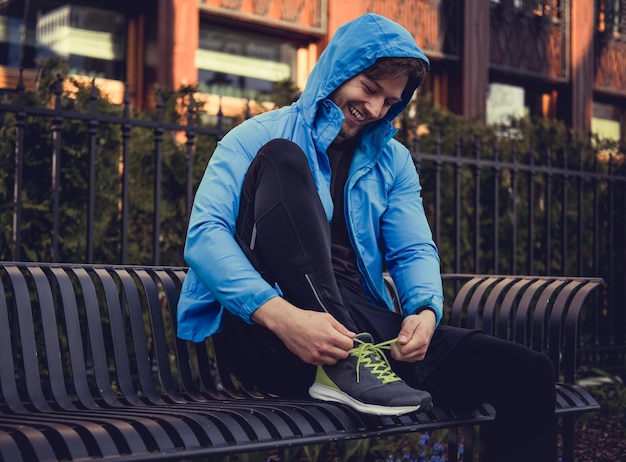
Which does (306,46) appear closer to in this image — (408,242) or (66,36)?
(66,36)

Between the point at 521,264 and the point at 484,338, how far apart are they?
464 cm

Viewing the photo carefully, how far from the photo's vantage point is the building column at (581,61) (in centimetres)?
1430

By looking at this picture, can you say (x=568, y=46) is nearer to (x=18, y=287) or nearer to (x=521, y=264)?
(x=521, y=264)

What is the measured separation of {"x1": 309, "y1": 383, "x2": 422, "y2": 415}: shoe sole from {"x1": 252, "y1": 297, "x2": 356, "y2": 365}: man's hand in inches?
4.4

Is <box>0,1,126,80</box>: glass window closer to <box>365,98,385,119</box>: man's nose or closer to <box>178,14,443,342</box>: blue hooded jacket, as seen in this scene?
<box>178,14,443,342</box>: blue hooded jacket

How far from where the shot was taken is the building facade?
935 cm

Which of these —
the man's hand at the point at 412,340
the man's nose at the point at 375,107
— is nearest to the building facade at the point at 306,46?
the man's nose at the point at 375,107

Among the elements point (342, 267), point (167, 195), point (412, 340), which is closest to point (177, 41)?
point (167, 195)

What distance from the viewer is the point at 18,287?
2666 millimetres

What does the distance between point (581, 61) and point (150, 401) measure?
42.9 feet

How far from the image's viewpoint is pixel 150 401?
107 inches

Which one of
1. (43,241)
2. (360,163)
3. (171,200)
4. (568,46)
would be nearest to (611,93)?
(568,46)

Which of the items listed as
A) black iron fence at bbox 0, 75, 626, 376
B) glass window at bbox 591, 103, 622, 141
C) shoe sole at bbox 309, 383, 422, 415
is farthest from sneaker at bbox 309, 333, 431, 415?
glass window at bbox 591, 103, 622, 141

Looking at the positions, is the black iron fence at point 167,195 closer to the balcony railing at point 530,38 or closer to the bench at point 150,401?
the bench at point 150,401
